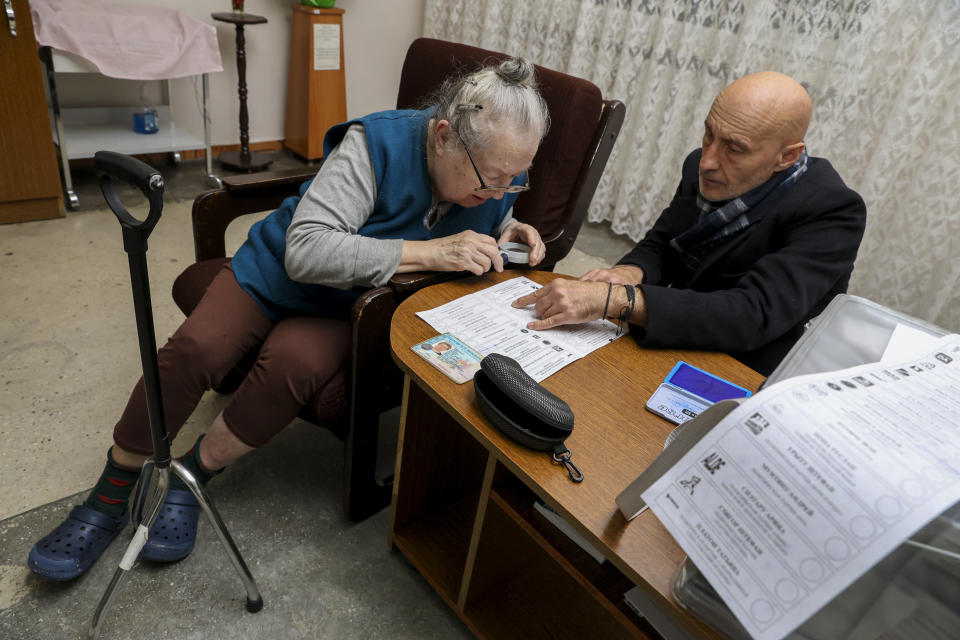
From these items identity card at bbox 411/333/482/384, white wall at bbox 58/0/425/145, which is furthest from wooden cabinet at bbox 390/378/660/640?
white wall at bbox 58/0/425/145

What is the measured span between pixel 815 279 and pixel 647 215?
73.2 inches

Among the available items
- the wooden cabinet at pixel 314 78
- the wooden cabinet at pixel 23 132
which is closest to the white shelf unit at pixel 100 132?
the wooden cabinet at pixel 23 132

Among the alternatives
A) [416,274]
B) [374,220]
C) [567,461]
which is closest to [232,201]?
[374,220]

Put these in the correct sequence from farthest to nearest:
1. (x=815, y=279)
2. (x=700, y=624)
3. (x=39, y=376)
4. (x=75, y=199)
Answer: (x=75, y=199), (x=39, y=376), (x=815, y=279), (x=700, y=624)

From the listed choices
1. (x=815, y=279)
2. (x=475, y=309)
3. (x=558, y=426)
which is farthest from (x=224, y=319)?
(x=815, y=279)

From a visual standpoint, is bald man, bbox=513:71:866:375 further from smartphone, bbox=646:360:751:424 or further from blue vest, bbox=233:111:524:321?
blue vest, bbox=233:111:524:321

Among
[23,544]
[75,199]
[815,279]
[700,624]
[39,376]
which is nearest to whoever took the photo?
[700,624]

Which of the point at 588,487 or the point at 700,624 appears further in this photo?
the point at 588,487

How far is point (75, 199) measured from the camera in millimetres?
2684

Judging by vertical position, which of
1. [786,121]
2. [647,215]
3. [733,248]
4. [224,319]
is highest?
[786,121]

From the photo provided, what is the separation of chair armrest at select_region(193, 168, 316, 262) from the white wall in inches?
78.4

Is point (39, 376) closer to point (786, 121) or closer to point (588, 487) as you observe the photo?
point (588, 487)

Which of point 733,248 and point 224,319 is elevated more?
point 733,248

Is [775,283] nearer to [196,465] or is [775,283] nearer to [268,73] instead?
[196,465]
